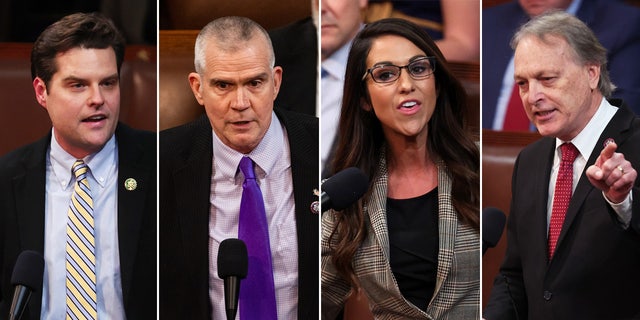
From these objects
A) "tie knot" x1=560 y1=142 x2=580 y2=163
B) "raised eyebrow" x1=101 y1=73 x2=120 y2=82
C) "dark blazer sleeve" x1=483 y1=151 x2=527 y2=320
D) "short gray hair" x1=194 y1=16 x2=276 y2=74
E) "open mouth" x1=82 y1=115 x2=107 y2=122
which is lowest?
"dark blazer sleeve" x1=483 y1=151 x2=527 y2=320

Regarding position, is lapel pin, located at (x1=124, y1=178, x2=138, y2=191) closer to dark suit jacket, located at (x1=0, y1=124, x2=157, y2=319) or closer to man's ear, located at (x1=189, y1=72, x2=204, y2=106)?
dark suit jacket, located at (x1=0, y1=124, x2=157, y2=319)

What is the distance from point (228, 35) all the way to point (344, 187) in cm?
112

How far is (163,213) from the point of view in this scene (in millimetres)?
5008

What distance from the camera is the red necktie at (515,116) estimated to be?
15.5 feet

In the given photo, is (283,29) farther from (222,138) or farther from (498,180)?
(498,180)

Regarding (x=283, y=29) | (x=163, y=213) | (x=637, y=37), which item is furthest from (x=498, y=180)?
(x=163, y=213)

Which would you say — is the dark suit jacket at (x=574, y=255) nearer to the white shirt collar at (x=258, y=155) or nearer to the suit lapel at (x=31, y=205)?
the white shirt collar at (x=258, y=155)

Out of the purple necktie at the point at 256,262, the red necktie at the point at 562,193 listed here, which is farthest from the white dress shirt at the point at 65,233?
the red necktie at the point at 562,193

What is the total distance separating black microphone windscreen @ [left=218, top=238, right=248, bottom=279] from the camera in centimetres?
409

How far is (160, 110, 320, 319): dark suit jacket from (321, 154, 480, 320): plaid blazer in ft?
0.94

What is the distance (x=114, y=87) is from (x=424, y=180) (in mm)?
1618

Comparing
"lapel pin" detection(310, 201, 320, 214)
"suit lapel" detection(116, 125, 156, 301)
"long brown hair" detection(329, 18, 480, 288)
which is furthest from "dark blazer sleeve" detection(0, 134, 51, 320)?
"long brown hair" detection(329, 18, 480, 288)

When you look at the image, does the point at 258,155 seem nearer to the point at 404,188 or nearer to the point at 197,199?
the point at 197,199

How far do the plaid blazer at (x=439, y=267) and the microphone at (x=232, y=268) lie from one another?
783 mm
